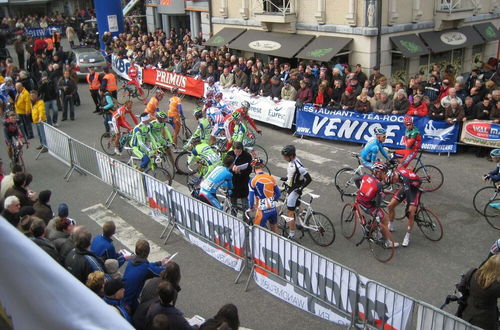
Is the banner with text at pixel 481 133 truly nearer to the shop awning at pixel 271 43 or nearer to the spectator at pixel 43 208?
the shop awning at pixel 271 43

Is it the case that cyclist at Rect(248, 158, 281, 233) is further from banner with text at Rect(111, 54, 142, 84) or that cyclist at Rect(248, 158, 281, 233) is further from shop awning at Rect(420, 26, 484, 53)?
banner with text at Rect(111, 54, 142, 84)

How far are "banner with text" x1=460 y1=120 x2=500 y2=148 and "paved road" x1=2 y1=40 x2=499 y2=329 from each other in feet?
1.54

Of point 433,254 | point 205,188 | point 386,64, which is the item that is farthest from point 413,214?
point 386,64

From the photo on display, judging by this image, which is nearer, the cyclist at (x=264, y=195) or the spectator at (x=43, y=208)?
the spectator at (x=43, y=208)

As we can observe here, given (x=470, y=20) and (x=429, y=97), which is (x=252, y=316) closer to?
(x=429, y=97)

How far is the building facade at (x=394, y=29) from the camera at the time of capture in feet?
60.0

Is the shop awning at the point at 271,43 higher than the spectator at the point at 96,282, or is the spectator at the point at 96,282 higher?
the shop awning at the point at 271,43

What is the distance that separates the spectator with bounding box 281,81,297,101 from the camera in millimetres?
16453

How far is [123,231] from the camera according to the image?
33.9 feet

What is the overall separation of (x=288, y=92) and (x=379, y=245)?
8481 millimetres

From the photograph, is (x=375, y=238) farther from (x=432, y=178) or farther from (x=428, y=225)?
(x=432, y=178)

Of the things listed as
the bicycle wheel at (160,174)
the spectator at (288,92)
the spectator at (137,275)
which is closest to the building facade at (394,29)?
the spectator at (288,92)

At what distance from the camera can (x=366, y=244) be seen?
30.9 feet

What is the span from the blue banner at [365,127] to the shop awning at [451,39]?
22.1 ft
